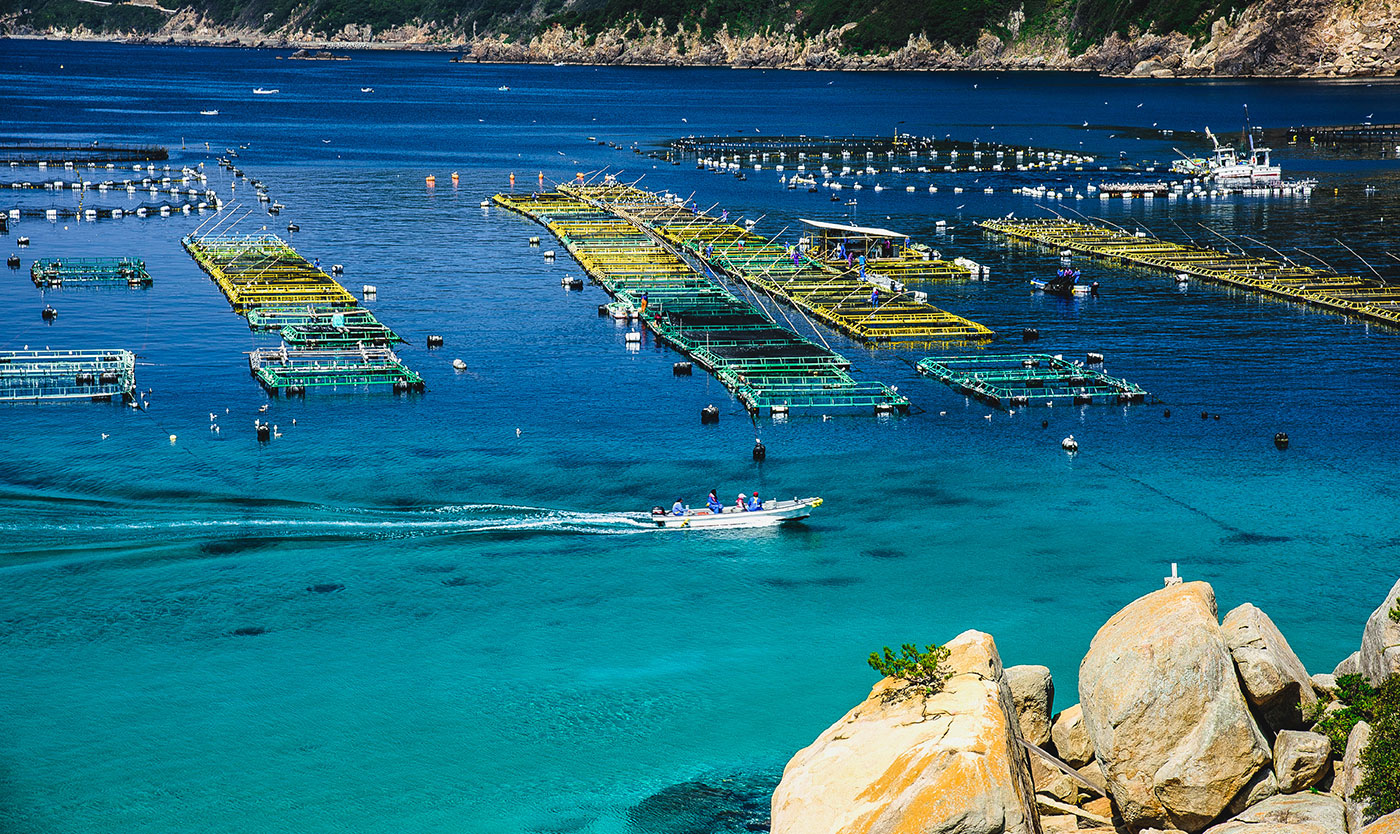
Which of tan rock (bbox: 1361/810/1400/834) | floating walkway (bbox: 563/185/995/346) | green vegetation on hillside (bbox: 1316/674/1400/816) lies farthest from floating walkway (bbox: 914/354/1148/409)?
tan rock (bbox: 1361/810/1400/834)

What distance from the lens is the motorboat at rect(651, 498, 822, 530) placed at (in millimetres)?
75625

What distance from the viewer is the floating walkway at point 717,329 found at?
100875 millimetres

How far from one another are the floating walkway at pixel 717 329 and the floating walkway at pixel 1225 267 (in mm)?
50382

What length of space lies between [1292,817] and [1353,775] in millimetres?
2093

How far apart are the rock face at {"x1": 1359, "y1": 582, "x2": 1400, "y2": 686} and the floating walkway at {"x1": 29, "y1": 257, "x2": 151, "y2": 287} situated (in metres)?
127

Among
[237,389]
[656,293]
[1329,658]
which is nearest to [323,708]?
[1329,658]

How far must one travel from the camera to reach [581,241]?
17175 centimetres

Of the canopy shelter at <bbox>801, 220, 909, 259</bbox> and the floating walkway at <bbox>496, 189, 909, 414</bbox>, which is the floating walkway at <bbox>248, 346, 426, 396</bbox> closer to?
the floating walkway at <bbox>496, 189, 909, 414</bbox>

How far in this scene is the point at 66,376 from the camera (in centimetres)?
10331

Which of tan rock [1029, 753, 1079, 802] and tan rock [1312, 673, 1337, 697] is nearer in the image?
tan rock [1312, 673, 1337, 697]

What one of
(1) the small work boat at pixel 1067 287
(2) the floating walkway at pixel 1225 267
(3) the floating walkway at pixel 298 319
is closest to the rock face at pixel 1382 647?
(3) the floating walkway at pixel 298 319

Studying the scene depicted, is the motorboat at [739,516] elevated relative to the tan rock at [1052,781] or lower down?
elevated

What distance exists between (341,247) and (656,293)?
1899 inches

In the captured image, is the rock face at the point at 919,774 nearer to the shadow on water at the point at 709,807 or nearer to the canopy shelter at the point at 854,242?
the shadow on water at the point at 709,807
